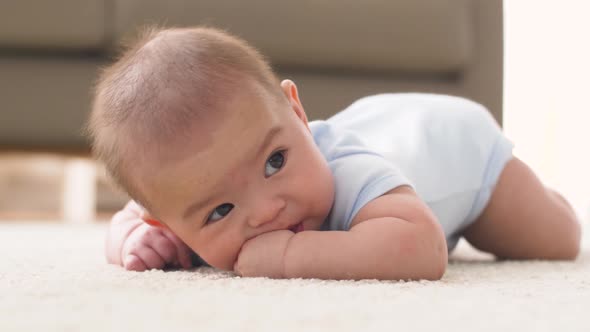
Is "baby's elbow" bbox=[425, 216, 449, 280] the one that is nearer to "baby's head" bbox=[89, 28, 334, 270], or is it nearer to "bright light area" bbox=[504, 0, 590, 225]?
"baby's head" bbox=[89, 28, 334, 270]

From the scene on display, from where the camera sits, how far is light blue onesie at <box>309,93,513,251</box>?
2.52ft

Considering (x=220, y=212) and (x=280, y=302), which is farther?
(x=220, y=212)

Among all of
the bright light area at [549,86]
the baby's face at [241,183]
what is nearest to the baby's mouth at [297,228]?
the baby's face at [241,183]

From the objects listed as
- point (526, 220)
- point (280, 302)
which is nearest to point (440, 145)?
point (526, 220)

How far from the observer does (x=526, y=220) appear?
34.2 inches

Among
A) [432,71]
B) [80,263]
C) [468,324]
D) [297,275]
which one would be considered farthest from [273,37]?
[468,324]

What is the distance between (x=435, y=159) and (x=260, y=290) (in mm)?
397

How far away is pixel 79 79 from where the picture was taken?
4.97 ft

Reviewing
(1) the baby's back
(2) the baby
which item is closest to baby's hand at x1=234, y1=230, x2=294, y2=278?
(2) the baby

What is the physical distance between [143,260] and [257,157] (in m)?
0.18

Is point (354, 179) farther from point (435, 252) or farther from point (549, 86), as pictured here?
point (549, 86)

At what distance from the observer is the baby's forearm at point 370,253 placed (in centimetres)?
57

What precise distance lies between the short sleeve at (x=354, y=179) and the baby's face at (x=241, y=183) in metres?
0.02

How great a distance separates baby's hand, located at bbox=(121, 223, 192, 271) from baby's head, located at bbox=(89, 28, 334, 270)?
0.07 meters
